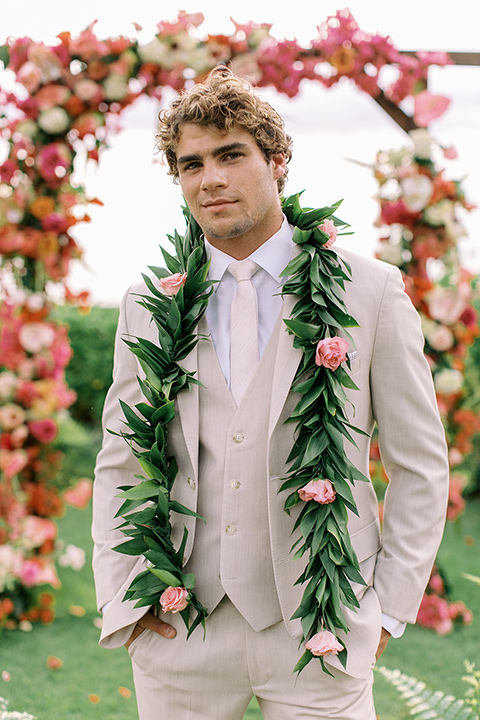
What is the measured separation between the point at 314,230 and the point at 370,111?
2648mm

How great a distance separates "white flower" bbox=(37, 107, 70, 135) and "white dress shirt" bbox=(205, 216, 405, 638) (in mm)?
1999

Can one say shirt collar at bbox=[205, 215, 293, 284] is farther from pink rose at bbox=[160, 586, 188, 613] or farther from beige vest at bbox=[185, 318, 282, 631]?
pink rose at bbox=[160, 586, 188, 613]

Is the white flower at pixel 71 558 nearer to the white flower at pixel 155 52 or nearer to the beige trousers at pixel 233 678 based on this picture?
the beige trousers at pixel 233 678

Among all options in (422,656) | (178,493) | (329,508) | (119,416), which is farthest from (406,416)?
(422,656)

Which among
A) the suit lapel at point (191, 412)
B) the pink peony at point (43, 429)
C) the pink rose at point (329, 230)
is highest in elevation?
the pink rose at point (329, 230)

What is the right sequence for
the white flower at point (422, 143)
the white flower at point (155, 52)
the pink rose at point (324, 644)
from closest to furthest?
the pink rose at point (324, 644) → the white flower at point (155, 52) → the white flower at point (422, 143)

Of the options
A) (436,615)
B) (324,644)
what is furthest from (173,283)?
(436,615)

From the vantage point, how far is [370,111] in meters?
4.14

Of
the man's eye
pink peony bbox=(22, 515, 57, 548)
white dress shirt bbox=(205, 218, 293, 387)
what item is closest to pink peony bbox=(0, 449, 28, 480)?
pink peony bbox=(22, 515, 57, 548)

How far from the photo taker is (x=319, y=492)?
1.66m

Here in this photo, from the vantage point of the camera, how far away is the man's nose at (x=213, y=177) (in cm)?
173

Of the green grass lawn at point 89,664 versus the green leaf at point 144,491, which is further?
the green grass lawn at point 89,664

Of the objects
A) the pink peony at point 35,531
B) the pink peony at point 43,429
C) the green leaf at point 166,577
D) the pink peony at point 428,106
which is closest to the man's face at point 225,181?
the green leaf at point 166,577

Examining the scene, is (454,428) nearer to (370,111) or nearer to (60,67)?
(370,111)
